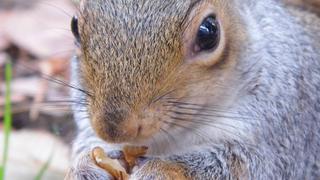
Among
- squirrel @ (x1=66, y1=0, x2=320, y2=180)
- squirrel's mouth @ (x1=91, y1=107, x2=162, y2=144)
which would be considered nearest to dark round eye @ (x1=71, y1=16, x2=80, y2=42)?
squirrel @ (x1=66, y1=0, x2=320, y2=180)

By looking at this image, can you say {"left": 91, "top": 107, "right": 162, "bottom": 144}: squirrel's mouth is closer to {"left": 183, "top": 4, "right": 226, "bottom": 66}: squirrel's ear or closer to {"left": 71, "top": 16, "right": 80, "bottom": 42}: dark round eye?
{"left": 183, "top": 4, "right": 226, "bottom": 66}: squirrel's ear

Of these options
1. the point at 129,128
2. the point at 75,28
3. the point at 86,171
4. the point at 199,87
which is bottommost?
the point at 86,171

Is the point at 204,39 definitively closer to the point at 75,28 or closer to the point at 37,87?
the point at 75,28

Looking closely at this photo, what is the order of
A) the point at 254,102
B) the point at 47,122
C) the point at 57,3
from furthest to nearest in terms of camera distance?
the point at 57,3 < the point at 47,122 < the point at 254,102

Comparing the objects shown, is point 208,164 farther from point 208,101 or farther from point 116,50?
point 116,50

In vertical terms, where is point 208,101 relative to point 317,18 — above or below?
below

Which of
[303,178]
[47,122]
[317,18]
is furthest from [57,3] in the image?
[303,178]

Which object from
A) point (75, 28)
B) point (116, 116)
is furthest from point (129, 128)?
point (75, 28)
